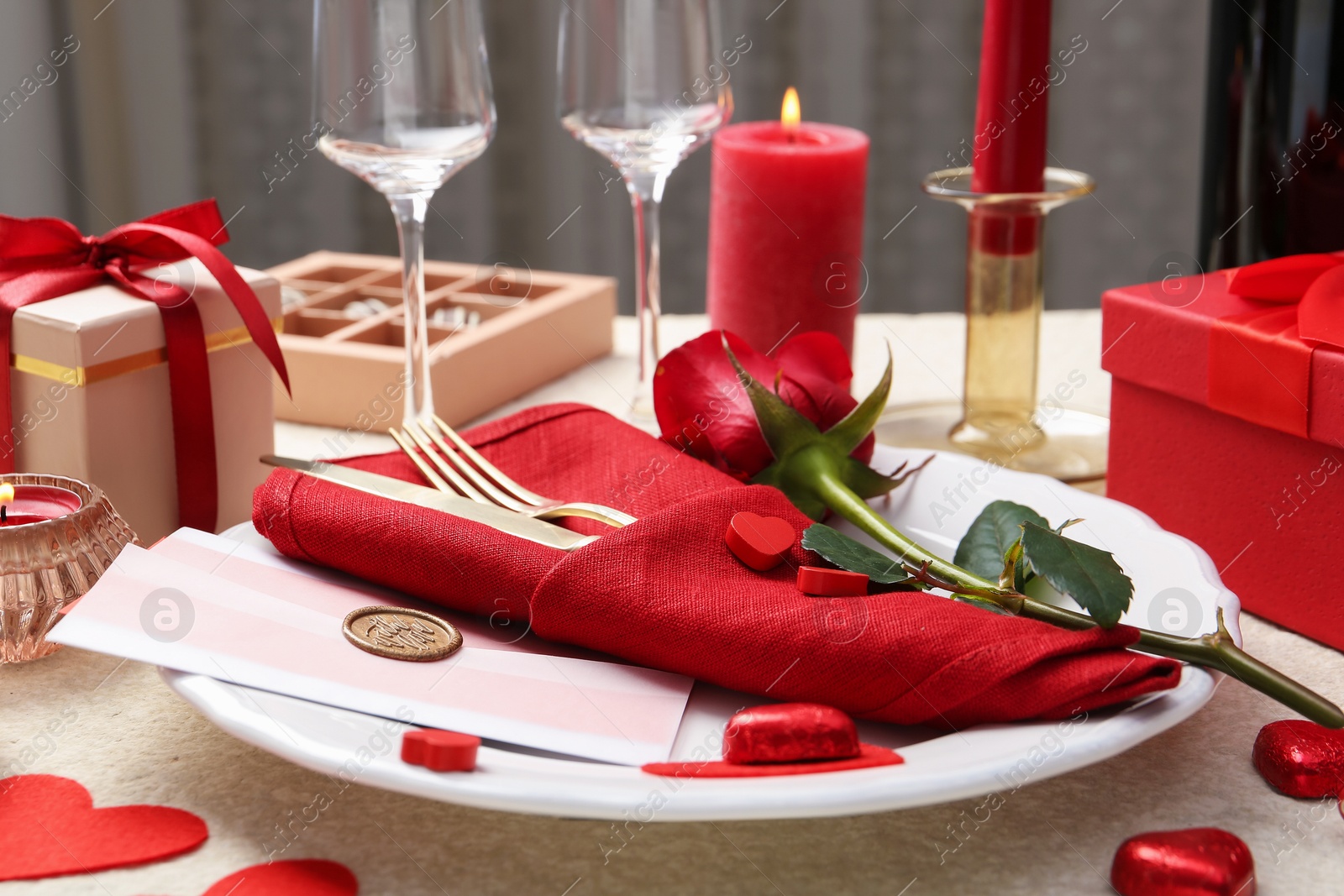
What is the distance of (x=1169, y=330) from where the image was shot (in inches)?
21.4

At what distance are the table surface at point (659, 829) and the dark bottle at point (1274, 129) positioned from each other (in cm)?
34

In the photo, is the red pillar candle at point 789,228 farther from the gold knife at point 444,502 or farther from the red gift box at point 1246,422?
the gold knife at point 444,502

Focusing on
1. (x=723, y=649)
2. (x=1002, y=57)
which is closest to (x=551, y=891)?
(x=723, y=649)

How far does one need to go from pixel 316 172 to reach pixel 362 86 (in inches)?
45.6

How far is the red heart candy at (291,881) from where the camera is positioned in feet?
1.12

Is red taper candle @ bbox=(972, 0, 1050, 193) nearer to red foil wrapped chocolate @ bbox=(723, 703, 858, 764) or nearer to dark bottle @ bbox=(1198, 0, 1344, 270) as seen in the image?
dark bottle @ bbox=(1198, 0, 1344, 270)

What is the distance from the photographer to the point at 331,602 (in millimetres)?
440

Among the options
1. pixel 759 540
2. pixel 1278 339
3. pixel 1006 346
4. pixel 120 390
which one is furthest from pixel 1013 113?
pixel 120 390

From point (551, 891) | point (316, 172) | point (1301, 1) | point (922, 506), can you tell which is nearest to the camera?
point (551, 891)

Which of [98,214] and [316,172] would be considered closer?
[98,214]

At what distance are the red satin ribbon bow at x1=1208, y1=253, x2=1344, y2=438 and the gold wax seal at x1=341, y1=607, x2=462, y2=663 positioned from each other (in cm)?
32

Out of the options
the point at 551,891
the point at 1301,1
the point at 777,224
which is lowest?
the point at 551,891

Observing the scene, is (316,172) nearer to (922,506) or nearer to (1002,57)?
(1002,57)

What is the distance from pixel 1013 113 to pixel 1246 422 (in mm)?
228
